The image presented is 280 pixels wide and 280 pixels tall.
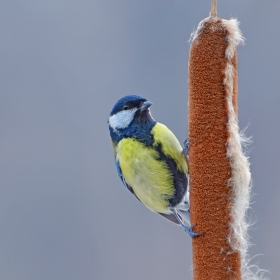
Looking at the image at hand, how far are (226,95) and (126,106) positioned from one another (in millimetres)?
520

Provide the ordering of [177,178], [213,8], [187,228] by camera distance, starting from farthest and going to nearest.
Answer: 1. [177,178]
2. [187,228]
3. [213,8]

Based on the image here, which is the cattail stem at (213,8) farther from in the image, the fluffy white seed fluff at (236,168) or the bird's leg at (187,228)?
the bird's leg at (187,228)

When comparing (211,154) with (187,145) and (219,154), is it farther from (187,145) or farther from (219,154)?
(187,145)

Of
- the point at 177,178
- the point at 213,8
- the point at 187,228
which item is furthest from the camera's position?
the point at 177,178

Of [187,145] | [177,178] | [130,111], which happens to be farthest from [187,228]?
[130,111]

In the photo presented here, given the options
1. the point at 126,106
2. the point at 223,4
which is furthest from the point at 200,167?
the point at 223,4

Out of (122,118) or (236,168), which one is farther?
(122,118)

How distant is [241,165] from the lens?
2.32ft

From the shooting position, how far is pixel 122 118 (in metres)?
1.21

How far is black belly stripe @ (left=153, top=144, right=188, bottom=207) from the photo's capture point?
111 cm

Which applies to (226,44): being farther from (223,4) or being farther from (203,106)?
(223,4)

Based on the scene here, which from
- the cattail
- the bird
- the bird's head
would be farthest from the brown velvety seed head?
the bird's head

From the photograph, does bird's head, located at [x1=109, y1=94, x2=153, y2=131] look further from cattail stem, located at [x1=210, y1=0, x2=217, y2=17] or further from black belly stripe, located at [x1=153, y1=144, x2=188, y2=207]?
cattail stem, located at [x1=210, y1=0, x2=217, y2=17]

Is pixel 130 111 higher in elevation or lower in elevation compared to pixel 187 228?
higher
